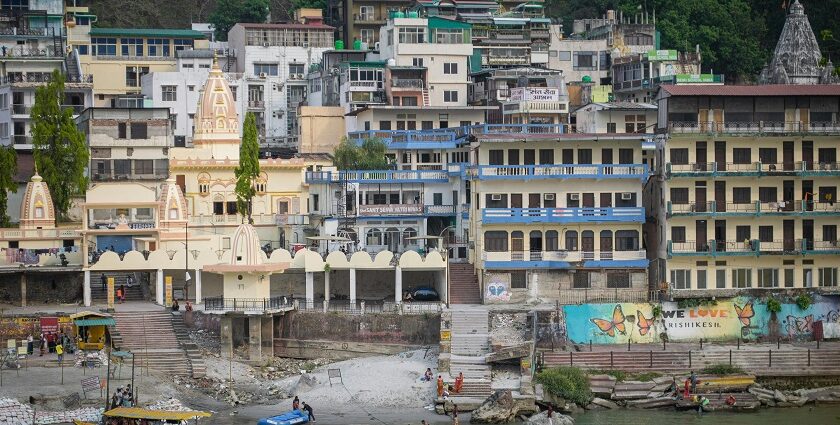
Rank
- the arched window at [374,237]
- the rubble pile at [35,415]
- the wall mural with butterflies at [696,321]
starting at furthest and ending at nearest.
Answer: the arched window at [374,237] → the wall mural with butterflies at [696,321] → the rubble pile at [35,415]

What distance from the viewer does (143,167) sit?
308 feet

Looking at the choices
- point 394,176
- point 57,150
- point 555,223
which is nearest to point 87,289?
point 57,150

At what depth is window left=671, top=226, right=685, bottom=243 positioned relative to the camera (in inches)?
3250

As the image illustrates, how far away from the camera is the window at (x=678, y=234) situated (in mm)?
82562

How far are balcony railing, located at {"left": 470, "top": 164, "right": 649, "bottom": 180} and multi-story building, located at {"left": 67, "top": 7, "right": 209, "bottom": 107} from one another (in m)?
37.6

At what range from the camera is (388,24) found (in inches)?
4313

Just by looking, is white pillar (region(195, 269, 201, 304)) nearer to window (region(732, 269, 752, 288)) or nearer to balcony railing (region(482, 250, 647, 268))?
balcony railing (region(482, 250, 647, 268))

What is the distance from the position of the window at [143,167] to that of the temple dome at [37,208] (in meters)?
7.86

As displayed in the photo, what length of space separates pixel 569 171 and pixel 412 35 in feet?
89.3

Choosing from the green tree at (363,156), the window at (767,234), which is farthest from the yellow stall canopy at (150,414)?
the green tree at (363,156)

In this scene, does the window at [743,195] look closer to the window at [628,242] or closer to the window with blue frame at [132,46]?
the window at [628,242]

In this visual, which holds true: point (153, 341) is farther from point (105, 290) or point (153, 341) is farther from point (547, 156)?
point (547, 156)

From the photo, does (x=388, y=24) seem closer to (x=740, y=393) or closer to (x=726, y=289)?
(x=726, y=289)

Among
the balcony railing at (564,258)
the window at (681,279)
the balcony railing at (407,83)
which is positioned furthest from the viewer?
the balcony railing at (407,83)
